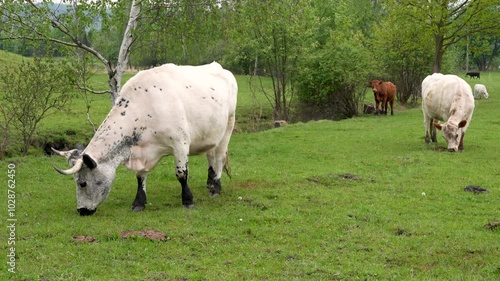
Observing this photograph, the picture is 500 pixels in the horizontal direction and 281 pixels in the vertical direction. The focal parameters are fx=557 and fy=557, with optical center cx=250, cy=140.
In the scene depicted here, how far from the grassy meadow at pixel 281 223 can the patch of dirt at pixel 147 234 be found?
8cm

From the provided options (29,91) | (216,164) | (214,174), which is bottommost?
(214,174)

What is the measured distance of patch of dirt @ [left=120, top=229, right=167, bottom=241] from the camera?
293 inches

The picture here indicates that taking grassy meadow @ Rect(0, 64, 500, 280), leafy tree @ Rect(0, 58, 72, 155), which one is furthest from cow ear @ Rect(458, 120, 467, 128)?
leafy tree @ Rect(0, 58, 72, 155)

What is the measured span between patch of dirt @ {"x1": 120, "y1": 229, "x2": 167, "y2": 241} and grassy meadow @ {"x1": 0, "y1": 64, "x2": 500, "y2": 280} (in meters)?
0.08

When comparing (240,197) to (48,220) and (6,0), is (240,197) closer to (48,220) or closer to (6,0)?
Answer: (48,220)

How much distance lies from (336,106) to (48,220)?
915 inches

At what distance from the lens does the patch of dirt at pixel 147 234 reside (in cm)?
743

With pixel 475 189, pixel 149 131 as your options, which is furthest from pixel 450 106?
pixel 149 131

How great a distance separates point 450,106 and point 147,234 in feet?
36.8

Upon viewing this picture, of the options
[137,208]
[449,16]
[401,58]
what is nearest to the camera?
[137,208]

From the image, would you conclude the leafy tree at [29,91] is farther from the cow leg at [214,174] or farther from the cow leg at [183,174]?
the cow leg at [183,174]

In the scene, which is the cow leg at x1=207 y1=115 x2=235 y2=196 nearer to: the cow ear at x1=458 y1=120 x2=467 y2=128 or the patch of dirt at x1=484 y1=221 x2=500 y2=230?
the patch of dirt at x1=484 y1=221 x2=500 y2=230

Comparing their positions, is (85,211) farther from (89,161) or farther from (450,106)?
(450,106)

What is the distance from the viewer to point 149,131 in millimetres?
8797
